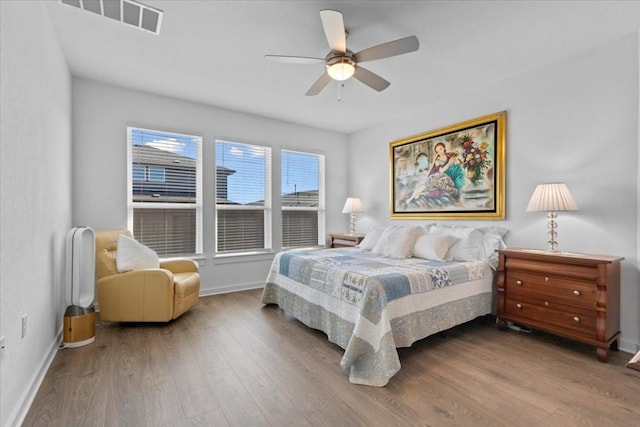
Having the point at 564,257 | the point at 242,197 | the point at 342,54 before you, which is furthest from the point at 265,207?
the point at 564,257

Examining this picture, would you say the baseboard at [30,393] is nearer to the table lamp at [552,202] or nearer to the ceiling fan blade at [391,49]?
the ceiling fan blade at [391,49]

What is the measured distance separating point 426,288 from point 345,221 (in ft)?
11.0

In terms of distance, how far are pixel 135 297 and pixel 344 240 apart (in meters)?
3.13

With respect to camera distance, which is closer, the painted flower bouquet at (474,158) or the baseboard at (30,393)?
the baseboard at (30,393)

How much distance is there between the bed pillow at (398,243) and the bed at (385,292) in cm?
1

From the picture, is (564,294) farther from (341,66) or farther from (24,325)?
(24,325)

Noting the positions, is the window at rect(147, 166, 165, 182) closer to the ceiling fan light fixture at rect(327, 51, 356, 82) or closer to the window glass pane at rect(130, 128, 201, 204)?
the window glass pane at rect(130, 128, 201, 204)

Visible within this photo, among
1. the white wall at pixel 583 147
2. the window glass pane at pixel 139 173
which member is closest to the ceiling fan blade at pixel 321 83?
the white wall at pixel 583 147

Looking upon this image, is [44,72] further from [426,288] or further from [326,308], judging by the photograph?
[426,288]

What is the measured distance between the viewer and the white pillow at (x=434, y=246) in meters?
3.32

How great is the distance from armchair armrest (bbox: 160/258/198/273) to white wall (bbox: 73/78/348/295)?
1.84 feet

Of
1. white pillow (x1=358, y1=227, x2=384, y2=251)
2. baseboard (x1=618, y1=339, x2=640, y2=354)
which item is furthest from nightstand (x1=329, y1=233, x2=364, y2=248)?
baseboard (x1=618, y1=339, x2=640, y2=354)

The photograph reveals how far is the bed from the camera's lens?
222 centimetres

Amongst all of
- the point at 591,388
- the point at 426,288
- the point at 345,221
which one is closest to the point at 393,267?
the point at 426,288
